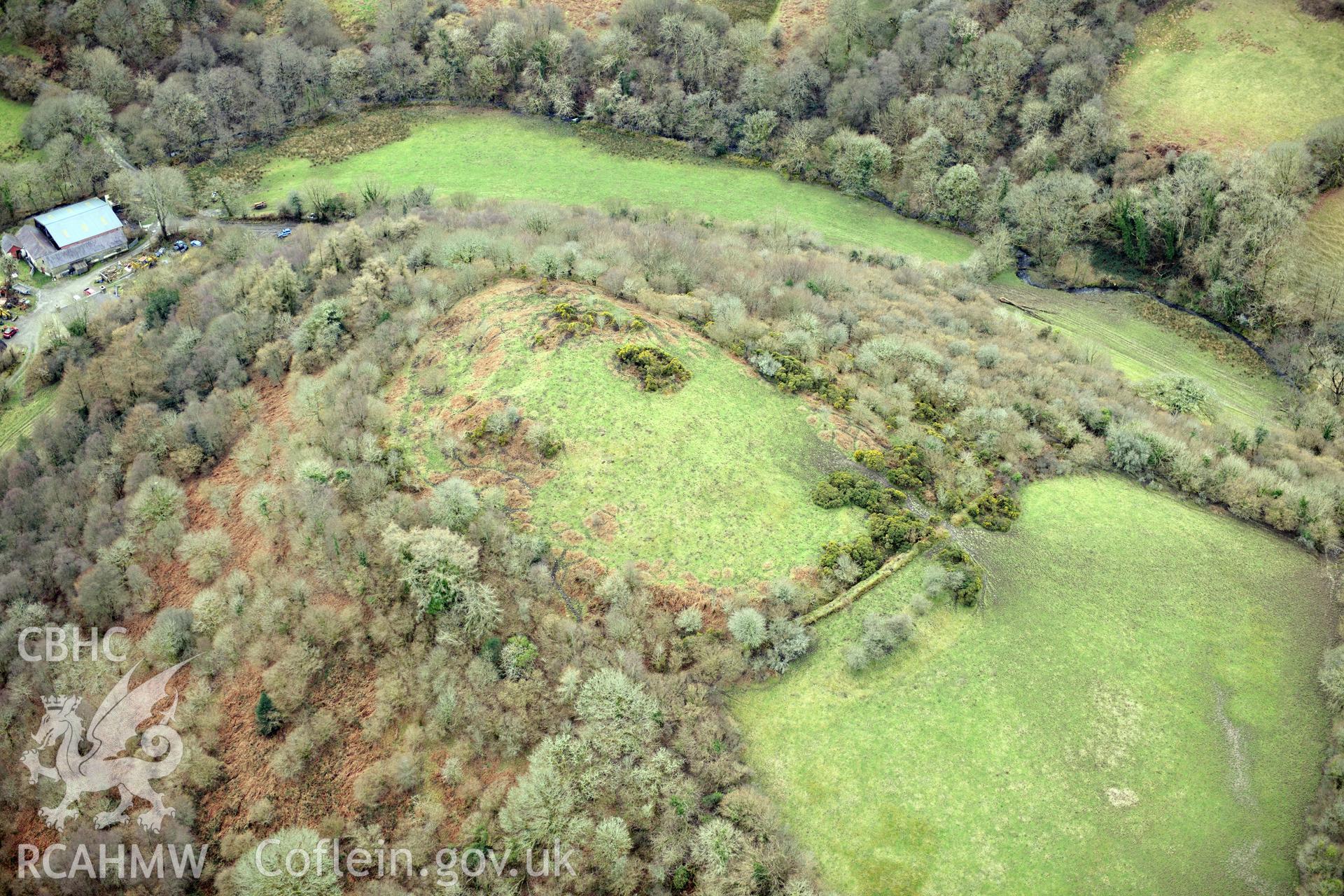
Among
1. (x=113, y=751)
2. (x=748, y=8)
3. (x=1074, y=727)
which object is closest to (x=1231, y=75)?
(x=748, y=8)

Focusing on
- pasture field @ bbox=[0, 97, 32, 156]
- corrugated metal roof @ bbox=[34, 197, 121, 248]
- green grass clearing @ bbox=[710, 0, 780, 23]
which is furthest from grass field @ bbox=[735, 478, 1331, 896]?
pasture field @ bbox=[0, 97, 32, 156]

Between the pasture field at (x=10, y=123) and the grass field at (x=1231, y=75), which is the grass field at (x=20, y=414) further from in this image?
the grass field at (x=1231, y=75)

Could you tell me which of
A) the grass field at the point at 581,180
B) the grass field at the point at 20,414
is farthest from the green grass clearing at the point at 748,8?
the grass field at the point at 20,414

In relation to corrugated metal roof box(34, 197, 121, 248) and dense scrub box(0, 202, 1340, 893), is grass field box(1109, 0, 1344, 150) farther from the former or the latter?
corrugated metal roof box(34, 197, 121, 248)

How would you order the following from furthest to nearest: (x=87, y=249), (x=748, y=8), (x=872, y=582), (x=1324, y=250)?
(x=748, y=8), (x=87, y=249), (x=1324, y=250), (x=872, y=582)

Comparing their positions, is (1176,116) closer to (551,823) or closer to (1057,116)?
(1057,116)

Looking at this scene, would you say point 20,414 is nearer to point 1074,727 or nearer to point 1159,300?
point 1074,727

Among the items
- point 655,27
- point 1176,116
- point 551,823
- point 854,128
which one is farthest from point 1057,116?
point 551,823
